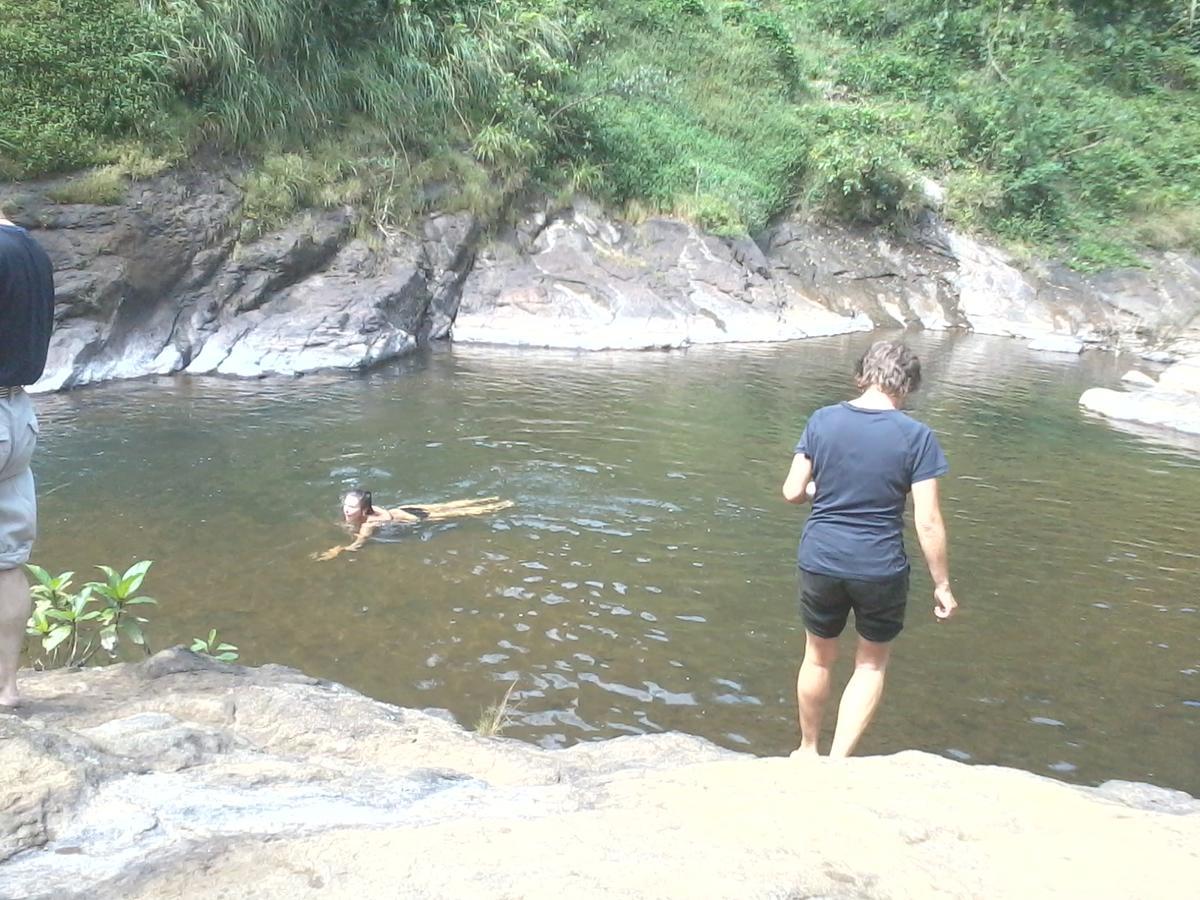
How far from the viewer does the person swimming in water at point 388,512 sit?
6.11 metres

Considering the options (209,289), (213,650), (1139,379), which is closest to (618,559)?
(213,650)

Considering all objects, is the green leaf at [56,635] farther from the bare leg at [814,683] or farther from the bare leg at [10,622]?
the bare leg at [814,683]

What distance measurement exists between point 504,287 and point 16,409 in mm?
11618

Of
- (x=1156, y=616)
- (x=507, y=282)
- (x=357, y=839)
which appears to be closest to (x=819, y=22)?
(x=507, y=282)

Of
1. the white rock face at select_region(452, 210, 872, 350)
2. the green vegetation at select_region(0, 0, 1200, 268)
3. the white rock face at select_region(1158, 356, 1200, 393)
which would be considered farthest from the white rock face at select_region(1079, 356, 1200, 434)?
the green vegetation at select_region(0, 0, 1200, 268)

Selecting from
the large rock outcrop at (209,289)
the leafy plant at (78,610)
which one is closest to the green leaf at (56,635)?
the leafy plant at (78,610)

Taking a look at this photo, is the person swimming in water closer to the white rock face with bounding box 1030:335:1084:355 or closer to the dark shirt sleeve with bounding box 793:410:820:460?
the dark shirt sleeve with bounding box 793:410:820:460

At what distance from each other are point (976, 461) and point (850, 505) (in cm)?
642

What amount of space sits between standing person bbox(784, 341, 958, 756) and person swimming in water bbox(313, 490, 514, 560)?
347 cm

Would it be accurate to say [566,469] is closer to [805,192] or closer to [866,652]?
[866,652]

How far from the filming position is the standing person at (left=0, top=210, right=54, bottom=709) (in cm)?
281

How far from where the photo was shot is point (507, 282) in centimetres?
1430

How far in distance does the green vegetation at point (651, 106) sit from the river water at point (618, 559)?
3558 mm

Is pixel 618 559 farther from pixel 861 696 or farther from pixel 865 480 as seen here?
pixel 865 480
